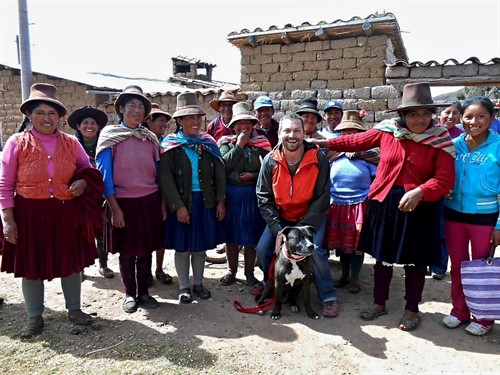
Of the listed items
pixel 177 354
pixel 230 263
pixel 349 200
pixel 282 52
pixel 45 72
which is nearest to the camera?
pixel 177 354

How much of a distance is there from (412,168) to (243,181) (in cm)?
172

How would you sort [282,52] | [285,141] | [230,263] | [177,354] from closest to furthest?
[177,354]
[285,141]
[230,263]
[282,52]

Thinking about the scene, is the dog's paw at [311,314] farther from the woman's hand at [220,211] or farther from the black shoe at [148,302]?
the black shoe at [148,302]

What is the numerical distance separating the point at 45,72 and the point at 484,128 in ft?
35.3

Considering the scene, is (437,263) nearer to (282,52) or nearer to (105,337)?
(105,337)

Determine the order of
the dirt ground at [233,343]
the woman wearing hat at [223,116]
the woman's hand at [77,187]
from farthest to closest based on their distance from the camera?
the woman wearing hat at [223,116], the woman's hand at [77,187], the dirt ground at [233,343]

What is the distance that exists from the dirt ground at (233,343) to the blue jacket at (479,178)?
3.81ft

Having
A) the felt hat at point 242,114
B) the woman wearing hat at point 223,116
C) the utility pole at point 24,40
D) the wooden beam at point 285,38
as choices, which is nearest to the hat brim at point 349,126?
the felt hat at point 242,114

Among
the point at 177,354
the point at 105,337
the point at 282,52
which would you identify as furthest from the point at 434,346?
the point at 282,52

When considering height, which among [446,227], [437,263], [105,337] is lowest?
[105,337]

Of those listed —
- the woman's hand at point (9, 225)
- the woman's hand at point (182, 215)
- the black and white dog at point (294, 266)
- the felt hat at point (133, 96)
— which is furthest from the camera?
the woman's hand at point (182, 215)

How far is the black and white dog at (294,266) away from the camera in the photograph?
345cm

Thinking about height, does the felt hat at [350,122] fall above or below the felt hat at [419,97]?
below

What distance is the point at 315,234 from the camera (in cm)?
379
